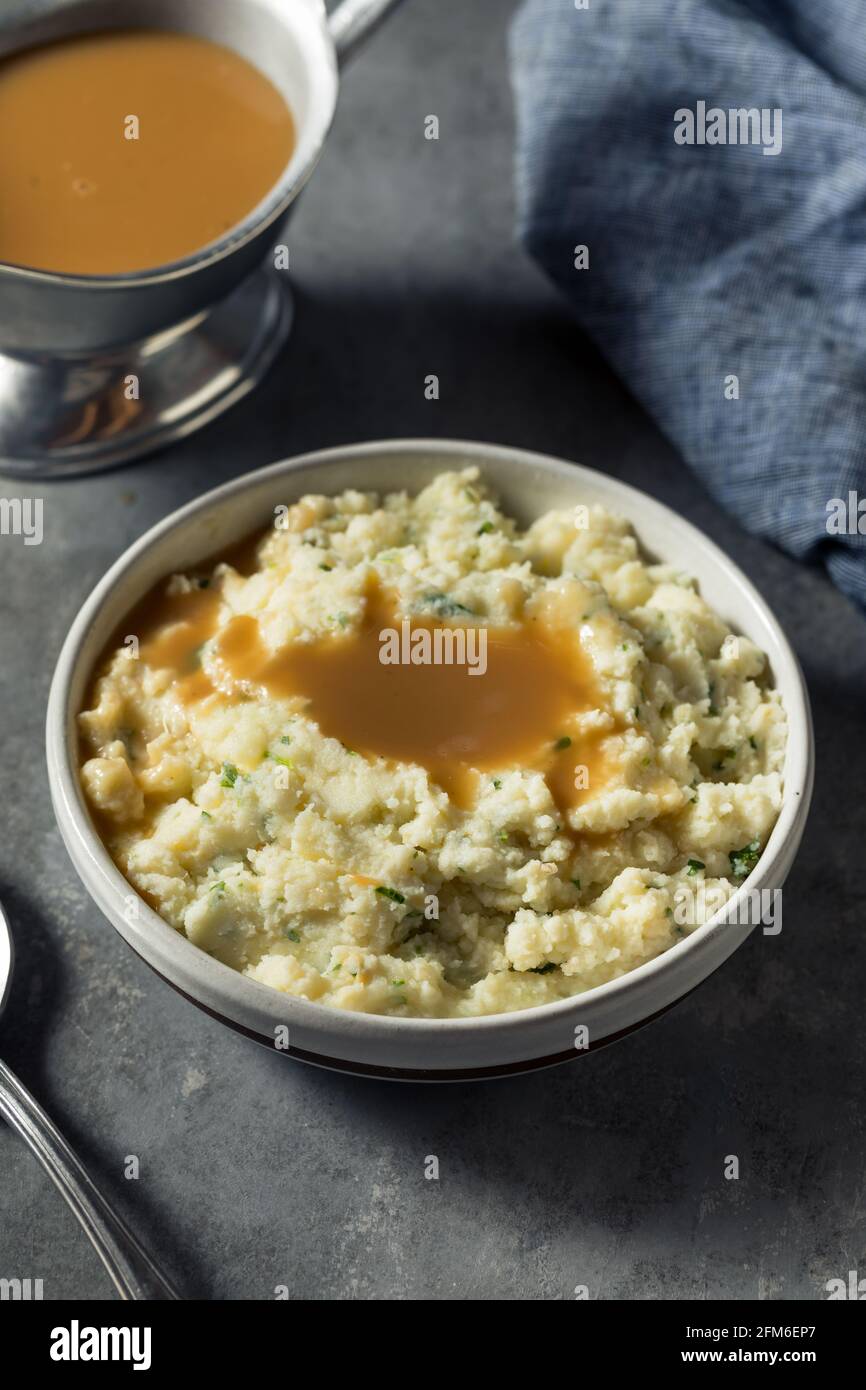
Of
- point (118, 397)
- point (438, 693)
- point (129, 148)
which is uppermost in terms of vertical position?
point (129, 148)

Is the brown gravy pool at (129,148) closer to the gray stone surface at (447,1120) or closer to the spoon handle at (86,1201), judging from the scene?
the gray stone surface at (447,1120)

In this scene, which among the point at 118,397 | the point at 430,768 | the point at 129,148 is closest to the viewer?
the point at 430,768

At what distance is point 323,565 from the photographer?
3164mm

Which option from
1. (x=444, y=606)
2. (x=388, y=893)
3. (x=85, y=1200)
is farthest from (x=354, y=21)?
(x=85, y=1200)

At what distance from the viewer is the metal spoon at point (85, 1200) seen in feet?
8.93

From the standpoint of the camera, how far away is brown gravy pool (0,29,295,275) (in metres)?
3.62

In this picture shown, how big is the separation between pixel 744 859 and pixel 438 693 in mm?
720

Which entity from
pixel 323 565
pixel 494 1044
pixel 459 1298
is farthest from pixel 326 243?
pixel 459 1298

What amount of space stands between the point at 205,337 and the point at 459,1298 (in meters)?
2.69

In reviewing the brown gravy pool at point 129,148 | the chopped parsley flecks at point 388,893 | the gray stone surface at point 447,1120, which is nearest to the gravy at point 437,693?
the chopped parsley flecks at point 388,893

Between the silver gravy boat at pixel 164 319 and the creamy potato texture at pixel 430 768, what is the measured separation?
0.78 metres

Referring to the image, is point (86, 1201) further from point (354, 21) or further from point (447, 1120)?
point (354, 21)

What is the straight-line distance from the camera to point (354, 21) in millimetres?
3799

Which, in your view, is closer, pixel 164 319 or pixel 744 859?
pixel 744 859
